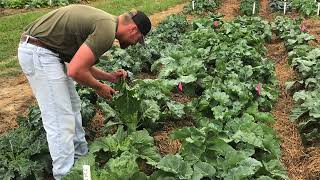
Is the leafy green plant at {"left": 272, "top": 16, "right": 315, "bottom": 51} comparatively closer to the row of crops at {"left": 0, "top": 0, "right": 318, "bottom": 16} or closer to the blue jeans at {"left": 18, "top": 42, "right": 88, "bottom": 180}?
the row of crops at {"left": 0, "top": 0, "right": 318, "bottom": 16}

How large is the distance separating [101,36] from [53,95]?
76 centimetres

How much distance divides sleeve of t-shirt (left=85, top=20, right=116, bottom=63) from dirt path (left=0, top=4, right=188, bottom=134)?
9.97 ft

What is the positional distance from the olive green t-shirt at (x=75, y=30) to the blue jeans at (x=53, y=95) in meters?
0.12

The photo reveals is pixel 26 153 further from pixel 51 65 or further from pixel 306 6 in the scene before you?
pixel 306 6

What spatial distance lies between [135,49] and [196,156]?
4399mm

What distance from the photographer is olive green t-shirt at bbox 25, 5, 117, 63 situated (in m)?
3.93

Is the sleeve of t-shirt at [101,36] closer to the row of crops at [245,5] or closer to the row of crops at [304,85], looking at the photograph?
the row of crops at [304,85]

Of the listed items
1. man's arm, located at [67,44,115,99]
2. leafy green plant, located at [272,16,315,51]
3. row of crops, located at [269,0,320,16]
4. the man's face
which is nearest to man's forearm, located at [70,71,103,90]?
man's arm, located at [67,44,115,99]

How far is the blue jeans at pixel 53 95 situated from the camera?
13.8ft

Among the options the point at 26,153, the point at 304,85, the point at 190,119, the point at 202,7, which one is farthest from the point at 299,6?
the point at 26,153

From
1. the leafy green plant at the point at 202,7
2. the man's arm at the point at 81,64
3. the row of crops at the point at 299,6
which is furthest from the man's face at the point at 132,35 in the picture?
the leafy green plant at the point at 202,7

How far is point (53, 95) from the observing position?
13.9ft

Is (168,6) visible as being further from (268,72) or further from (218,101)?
(218,101)

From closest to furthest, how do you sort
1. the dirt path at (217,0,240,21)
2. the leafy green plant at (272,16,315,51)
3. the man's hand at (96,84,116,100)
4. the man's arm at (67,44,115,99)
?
1. the man's arm at (67,44,115,99)
2. the man's hand at (96,84,116,100)
3. the leafy green plant at (272,16,315,51)
4. the dirt path at (217,0,240,21)
